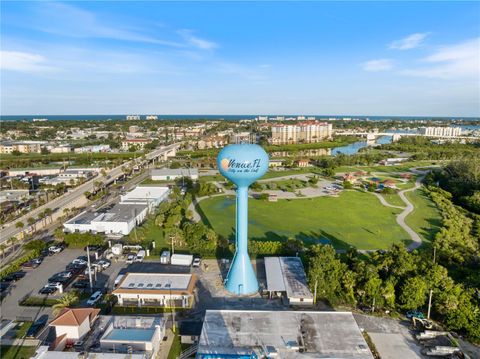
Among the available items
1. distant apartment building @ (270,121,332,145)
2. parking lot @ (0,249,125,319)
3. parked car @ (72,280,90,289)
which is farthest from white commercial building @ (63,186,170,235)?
distant apartment building @ (270,121,332,145)

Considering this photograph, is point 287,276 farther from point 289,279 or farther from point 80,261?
point 80,261

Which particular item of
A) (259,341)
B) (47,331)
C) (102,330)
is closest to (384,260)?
(259,341)

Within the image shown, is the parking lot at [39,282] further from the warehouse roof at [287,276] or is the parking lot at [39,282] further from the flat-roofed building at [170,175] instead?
the flat-roofed building at [170,175]

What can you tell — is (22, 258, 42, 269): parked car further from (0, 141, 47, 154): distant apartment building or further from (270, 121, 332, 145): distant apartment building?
(270, 121, 332, 145): distant apartment building

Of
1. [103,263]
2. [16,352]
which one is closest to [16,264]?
[103,263]

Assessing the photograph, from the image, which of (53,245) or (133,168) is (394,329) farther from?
(133,168)

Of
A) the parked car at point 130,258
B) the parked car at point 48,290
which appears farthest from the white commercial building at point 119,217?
the parked car at point 48,290
